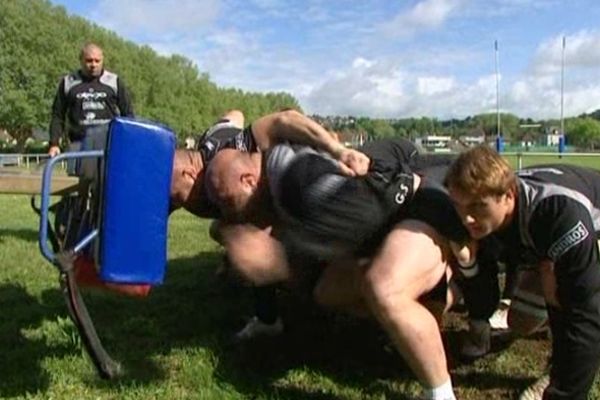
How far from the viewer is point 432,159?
12.2 ft

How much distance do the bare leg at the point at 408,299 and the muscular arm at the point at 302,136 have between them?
13.3 inches

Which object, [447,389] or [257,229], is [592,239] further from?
[257,229]

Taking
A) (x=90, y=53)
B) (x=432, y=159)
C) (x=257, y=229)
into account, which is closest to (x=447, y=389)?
(x=257, y=229)

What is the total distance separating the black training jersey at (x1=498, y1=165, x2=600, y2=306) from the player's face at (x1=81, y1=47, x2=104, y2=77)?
5096 mm

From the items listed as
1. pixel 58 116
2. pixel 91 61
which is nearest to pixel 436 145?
pixel 58 116

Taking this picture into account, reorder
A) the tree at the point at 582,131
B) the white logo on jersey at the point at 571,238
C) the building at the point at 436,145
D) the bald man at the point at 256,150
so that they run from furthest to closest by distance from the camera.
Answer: the tree at the point at 582,131, the building at the point at 436,145, the bald man at the point at 256,150, the white logo on jersey at the point at 571,238

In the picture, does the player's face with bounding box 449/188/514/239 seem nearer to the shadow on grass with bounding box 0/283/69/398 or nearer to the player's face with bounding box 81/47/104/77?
the shadow on grass with bounding box 0/283/69/398

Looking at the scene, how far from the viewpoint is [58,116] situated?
737 cm

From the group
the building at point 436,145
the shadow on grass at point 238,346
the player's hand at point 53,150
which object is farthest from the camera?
the player's hand at point 53,150

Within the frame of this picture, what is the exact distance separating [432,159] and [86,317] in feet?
5.91

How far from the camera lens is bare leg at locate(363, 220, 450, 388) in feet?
9.15

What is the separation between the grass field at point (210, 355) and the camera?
10.7 ft

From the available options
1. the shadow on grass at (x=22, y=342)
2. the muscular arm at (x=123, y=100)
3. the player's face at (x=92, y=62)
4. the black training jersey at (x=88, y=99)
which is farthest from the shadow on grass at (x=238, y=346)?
the player's face at (x=92, y=62)

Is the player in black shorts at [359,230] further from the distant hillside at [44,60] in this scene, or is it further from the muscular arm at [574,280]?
the distant hillside at [44,60]
